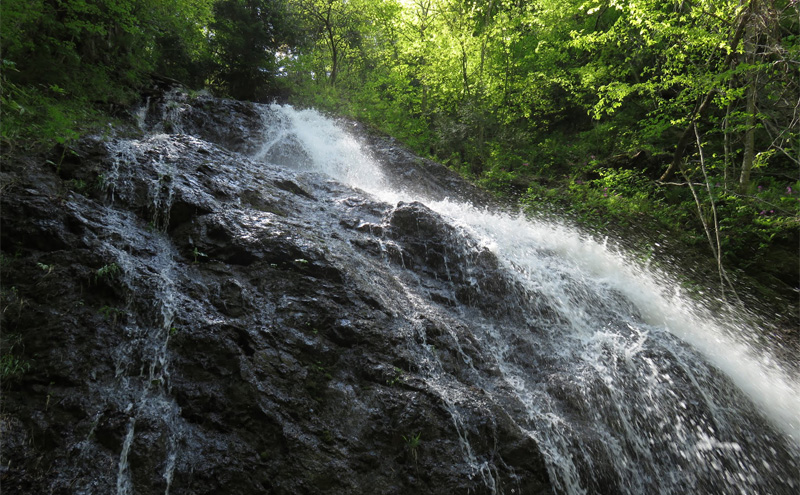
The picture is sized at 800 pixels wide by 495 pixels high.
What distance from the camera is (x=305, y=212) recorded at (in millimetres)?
6504

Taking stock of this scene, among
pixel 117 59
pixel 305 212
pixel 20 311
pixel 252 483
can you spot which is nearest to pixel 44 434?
pixel 20 311

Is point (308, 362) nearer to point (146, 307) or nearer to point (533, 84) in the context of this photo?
point (146, 307)

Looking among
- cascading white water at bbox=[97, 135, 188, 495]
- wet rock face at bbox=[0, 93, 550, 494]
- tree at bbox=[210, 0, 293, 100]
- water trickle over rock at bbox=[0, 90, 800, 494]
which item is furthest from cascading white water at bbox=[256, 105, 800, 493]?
tree at bbox=[210, 0, 293, 100]

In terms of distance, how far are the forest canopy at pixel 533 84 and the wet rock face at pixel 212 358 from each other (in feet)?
6.55

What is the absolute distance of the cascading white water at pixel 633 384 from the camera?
12.0 ft

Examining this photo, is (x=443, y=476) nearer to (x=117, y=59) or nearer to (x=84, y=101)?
(x=84, y=101)

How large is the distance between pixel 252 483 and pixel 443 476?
62.0 inches

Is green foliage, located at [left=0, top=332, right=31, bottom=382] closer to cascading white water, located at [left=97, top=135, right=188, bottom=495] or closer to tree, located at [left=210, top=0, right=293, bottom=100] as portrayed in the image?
cascading white water, located at [left=97, top=135, right=188, bottom=495]

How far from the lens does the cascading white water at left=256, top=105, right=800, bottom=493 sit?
12.0ft

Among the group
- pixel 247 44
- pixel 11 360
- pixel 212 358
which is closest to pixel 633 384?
pixel 212 358

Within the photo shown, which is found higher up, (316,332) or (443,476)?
(316,332)

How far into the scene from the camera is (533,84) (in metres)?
12.7

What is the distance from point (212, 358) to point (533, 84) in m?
13.1

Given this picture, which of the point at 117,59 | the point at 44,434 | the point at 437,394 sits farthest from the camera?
the point at 117,59
